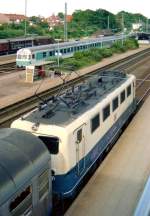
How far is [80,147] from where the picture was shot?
1223 cm

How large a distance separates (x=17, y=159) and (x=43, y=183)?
139 cm

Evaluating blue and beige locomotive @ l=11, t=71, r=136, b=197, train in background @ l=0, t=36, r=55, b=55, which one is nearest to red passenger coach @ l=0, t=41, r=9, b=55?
train in background @ l=0, t=36, r=55, b=55

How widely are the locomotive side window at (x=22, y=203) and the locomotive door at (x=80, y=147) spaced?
10.2ft

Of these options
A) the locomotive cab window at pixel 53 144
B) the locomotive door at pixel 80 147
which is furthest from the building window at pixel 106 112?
the locomotive cab window at pixel 53 144

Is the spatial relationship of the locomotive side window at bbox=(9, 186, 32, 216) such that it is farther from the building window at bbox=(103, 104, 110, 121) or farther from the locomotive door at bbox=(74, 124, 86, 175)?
the building window at bbox=(103, 104, 110, 121)

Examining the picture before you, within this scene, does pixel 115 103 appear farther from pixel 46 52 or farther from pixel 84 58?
pixel 84 58

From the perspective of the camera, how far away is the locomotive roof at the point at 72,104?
40.1 ft

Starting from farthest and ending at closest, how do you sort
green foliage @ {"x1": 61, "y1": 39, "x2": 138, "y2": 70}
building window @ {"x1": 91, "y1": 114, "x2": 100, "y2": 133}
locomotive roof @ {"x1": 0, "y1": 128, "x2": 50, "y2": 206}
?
green foliage @ {"x1": 61, "y1": 39, "x2": 138, "y2": 70}, building window @ {"x1": 91, "y1": 114, "x2": 100, "y2": 133}, locomotive roof @ {"x1": 0, "y1": 128, "x2": 50, "y2": 206}

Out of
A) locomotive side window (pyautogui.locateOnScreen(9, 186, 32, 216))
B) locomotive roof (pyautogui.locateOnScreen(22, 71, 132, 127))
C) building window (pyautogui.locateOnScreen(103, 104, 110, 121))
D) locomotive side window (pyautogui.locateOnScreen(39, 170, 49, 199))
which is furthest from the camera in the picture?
building window (pyautogui.locateOnScreen(103, 104, 110, 121))

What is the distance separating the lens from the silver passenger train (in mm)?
8172

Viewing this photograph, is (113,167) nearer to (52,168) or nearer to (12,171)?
(52,168)

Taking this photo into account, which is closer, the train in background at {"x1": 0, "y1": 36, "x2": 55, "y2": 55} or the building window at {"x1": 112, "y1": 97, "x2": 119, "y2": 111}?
the building window at {"x1": 112, "y1": 97, "x2": 119, "y2": 111}

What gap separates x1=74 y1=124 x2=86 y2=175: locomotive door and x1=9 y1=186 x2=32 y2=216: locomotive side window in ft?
10.2

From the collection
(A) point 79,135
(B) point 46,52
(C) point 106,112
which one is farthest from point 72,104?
(B) point 46,52
